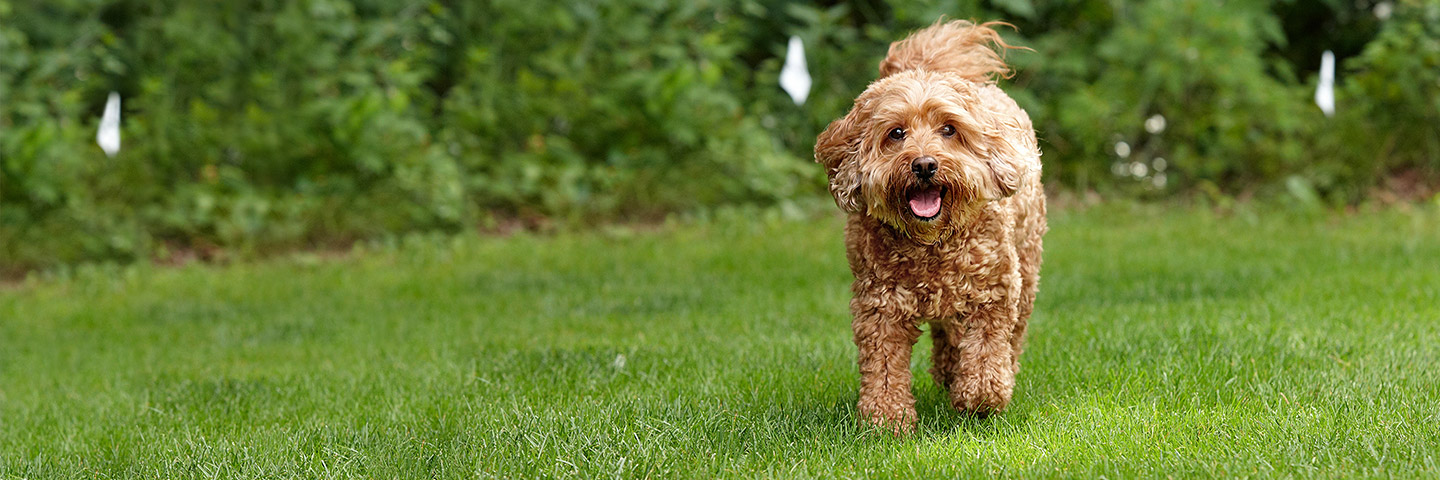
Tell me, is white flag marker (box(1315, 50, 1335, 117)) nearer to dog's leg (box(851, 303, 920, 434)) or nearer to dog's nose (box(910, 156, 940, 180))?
dog's leg (box(851, 303, 920, 434))

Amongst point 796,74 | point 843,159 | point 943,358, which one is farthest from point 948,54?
point 796,74

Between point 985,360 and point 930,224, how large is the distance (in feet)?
1.69

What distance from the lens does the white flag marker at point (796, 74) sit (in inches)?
358

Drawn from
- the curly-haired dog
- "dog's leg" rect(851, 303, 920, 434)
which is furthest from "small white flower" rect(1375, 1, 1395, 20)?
"dog's leg" rect(851, 303, 920, 434)

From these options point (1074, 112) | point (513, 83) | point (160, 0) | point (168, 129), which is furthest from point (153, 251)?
point (1074, 112)

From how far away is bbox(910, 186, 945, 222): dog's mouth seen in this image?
3.24 metres

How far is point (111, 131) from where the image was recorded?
961 cm

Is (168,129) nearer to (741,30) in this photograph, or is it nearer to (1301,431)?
(741,30)

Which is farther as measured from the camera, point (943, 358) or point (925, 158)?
point (943, 358)

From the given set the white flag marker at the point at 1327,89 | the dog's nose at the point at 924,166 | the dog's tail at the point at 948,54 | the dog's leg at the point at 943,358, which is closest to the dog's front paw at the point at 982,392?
the dog's leg at the point at 943,358

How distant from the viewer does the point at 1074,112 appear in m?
9.51

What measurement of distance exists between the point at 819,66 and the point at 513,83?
2.67 metres

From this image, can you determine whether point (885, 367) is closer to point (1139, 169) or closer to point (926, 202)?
point (926, 202)

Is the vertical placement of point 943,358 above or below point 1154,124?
below
